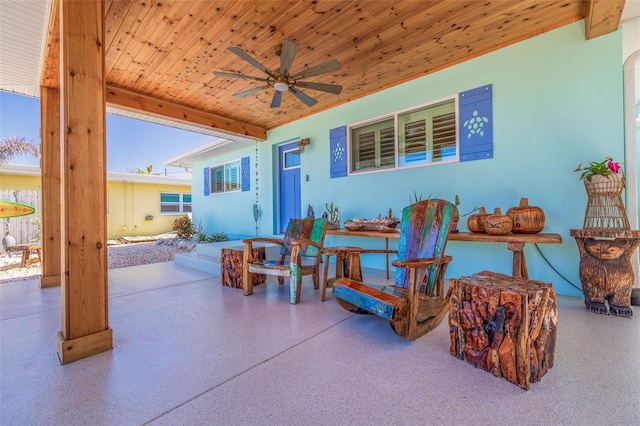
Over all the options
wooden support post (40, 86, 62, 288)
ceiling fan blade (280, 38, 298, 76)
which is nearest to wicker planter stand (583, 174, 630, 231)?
ceiling fan blade (280, 38, 298, 76)

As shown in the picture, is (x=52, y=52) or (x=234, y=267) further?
(x=234, y=267)

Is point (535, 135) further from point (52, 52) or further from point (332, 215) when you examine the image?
point (52, 52)

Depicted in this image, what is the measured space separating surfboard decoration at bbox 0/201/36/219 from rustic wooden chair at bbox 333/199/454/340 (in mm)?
6179

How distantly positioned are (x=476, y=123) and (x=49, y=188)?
595cm

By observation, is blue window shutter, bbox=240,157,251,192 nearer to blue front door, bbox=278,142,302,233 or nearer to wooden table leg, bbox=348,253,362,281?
blue front door, bbox=278,142,302,233

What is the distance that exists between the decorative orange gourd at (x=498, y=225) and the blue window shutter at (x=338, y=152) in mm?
2743

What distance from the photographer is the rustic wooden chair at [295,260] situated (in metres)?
3.05

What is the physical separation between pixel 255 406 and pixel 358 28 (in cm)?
367

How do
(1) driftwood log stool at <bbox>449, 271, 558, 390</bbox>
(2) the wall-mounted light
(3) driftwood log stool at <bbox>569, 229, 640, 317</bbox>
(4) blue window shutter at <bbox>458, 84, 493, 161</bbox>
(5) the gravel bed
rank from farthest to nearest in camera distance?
(2) the wall-mounted light → (5) the gravel bed → (4) blue window shutter at <bbox>458, 84, 493, 161</bbox> → (3) driftwood log stool at <bbox>569, 229, 640, 317</bbox> → (1) driftwood log stool at <bbox>449, 271, 558, 390</bbox>

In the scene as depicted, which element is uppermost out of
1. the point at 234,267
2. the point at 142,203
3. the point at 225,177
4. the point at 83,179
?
the point at 225,177

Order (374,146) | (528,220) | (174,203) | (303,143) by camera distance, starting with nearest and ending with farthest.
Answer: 1. (528,220)
2. (374,146)
3. (303,143)
4. (174,203)

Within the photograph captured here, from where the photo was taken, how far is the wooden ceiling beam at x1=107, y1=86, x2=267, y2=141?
453 centimetres

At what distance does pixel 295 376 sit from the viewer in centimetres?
166

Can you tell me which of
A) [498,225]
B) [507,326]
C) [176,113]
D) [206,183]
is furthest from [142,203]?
[507,326]
